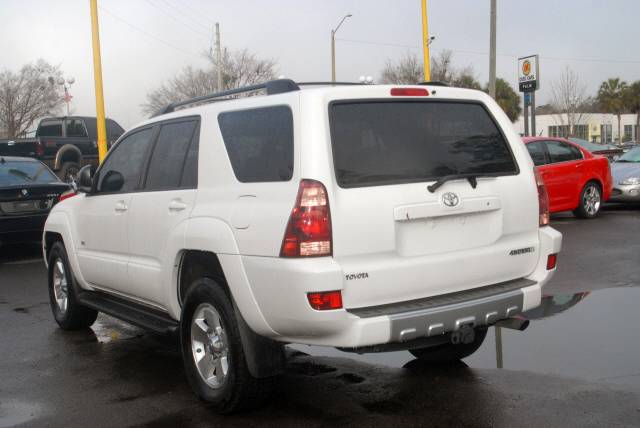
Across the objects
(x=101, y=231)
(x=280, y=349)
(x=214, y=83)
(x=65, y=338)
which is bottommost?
(x=65, y=338)

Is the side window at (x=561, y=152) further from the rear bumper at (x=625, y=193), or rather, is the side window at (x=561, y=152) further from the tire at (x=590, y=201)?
the rear bumper at (x=625, y=193)

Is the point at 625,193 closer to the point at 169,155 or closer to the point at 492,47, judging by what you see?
the point at 492,47

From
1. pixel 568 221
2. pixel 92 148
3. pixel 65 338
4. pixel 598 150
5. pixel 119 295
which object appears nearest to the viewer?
pixel 119 295

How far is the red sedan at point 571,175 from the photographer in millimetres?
13164

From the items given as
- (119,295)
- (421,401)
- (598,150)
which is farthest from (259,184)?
(598,150)

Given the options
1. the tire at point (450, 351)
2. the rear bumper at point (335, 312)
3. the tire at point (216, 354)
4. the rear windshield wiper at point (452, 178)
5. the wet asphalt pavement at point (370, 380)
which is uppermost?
the rear windshield wiper at point (452, 178)

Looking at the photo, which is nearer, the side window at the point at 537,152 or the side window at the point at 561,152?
the side window at the point at 537,152

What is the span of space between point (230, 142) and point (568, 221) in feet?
35.0

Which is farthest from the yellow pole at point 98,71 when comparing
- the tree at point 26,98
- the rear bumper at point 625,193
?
the tree at point 26,98

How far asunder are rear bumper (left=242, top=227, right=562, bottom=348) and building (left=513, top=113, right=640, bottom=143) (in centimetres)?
6164

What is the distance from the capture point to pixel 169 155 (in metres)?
5.18

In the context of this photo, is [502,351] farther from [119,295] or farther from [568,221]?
[568,221]

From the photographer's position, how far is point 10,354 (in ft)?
19.8

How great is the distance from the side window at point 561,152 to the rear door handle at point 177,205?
998cm
